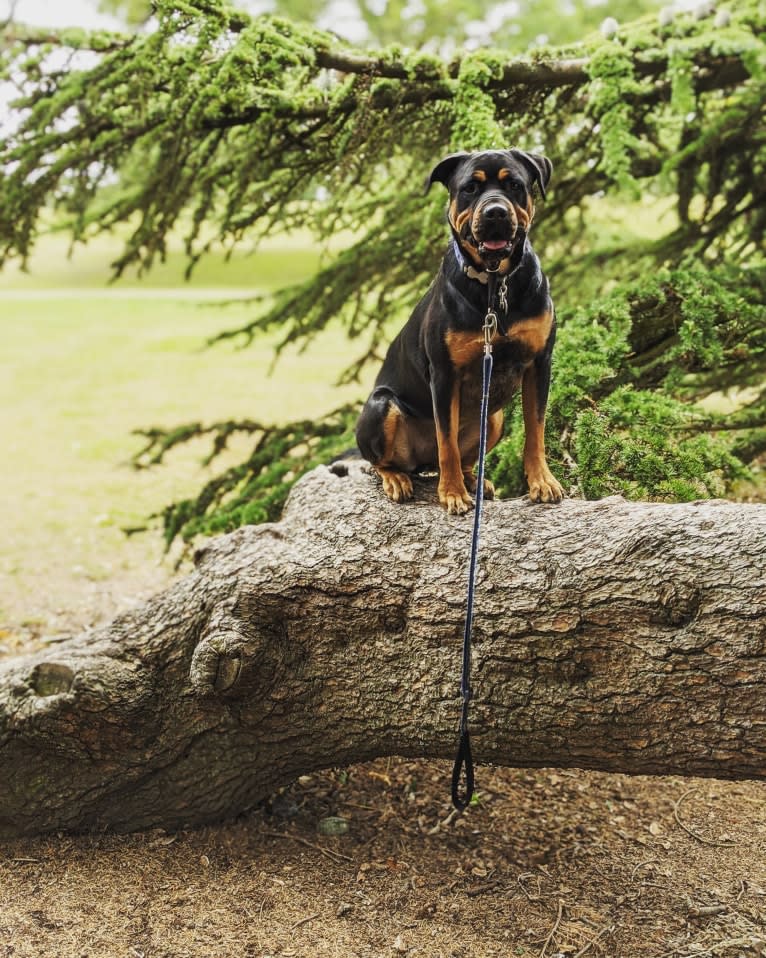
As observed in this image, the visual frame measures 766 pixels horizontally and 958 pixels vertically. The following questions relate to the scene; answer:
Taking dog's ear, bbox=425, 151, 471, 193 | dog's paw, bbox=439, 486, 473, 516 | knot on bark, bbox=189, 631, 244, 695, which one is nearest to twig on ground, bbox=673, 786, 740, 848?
dog's paw, bbox=439, 486, 473, 516

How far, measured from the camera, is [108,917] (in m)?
3.76

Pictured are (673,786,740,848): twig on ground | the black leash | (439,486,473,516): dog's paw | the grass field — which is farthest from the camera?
the grass field

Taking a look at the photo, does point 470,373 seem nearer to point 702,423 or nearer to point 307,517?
point 307,517

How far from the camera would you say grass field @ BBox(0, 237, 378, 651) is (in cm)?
1018

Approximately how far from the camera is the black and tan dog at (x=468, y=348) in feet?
9.83

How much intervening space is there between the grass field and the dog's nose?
3943 mm

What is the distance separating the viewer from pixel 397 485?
3.81 metres

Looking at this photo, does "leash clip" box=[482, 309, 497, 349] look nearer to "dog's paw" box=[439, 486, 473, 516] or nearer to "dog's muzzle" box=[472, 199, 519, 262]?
"dog's muzzle" box=[472, 199, 519, 262]

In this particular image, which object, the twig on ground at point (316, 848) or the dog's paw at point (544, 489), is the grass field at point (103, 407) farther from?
the twig on ground at point (316, 848)

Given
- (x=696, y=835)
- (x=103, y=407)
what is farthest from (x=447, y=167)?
(x=103, y=407)

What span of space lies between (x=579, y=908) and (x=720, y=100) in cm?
613

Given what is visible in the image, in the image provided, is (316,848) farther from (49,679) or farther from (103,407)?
(103,407)

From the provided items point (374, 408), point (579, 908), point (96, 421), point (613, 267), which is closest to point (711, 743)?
point (579, 908)

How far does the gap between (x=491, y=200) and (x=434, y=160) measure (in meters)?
3.95
